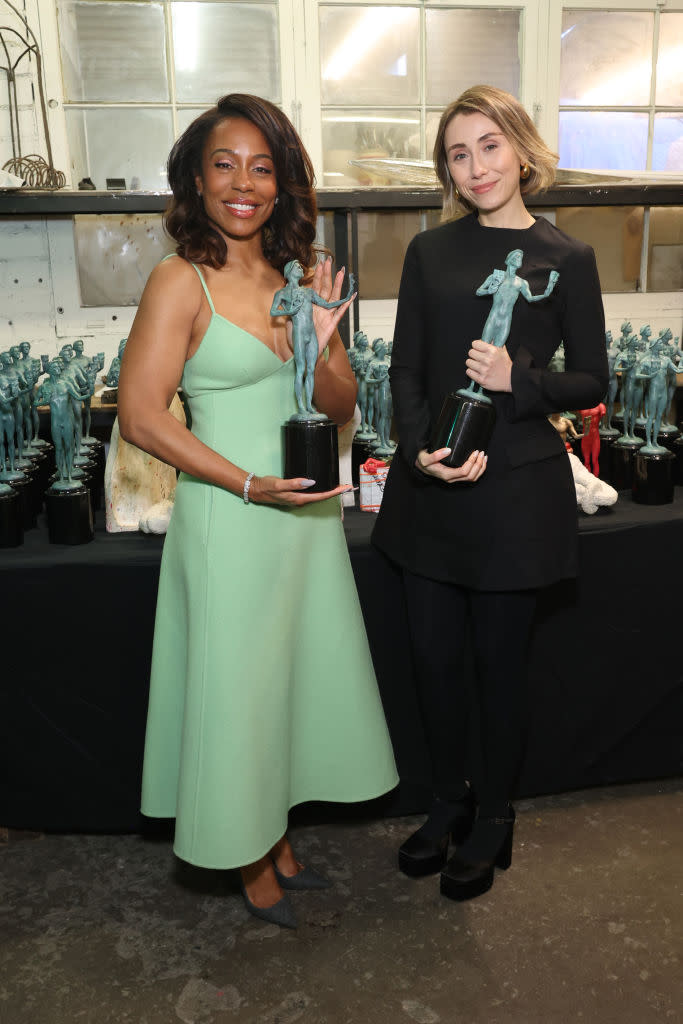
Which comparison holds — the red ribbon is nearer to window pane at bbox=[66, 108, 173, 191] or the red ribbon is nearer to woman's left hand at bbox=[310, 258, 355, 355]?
woman's left hand at bbox=[310, 258, 355, 355]

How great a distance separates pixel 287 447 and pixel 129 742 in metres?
0.98

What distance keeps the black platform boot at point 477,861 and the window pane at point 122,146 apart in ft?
9.90

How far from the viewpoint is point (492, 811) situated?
2.05m

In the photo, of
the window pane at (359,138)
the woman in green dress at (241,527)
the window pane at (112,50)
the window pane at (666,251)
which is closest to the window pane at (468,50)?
the window pane at (359,138)

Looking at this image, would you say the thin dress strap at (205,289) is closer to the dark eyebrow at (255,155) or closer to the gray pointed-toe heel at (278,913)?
the dark eyebrow at (255,155)

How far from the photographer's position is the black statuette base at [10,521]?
2141mm

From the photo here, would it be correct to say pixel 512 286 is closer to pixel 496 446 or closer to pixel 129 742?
pixel 496 446

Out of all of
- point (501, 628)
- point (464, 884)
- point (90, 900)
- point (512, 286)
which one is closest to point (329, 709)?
point (501, 628)

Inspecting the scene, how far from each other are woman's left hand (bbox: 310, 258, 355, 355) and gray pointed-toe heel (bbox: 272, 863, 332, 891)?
1229 mm

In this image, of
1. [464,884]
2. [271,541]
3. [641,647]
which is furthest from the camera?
[641,647]

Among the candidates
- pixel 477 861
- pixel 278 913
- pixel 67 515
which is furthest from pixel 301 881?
pixel 67 515

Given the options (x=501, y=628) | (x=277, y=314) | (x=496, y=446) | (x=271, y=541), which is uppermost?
(x=277, y=314)

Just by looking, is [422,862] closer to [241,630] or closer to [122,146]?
[241,630]

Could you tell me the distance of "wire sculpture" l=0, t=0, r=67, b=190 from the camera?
3549 millimetres
